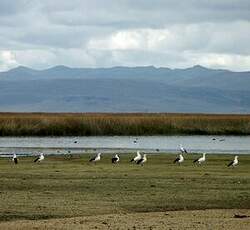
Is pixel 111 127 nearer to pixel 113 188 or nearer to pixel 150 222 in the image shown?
pixel 113 188

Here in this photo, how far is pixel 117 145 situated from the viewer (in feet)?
191

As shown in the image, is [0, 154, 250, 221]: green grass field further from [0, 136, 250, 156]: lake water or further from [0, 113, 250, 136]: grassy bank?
[0, 113, 250, 136]: grassy bank

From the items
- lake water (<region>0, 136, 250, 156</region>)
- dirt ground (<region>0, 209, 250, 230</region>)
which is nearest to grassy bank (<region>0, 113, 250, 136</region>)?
lake water (<region>0, 136, 250, 156</region>)

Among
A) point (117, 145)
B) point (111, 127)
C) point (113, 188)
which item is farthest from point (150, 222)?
point (111, 127)

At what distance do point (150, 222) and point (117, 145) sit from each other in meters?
39.1

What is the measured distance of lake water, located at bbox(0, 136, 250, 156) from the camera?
51.5m

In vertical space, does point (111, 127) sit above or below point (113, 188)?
above

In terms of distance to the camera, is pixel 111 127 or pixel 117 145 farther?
pixel 111 127

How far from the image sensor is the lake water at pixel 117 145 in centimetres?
5147

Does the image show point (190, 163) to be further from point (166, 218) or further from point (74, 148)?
point (166, 218)

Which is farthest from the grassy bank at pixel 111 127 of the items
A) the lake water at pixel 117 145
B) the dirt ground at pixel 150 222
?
the dirt ground at pixel 150 222

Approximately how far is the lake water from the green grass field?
13.2m

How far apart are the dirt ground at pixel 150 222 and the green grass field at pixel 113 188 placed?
3.54 ft

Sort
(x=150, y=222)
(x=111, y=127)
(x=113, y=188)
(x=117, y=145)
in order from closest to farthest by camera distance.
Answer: (x=150, y=222), (x=113, y=188), (x=117, y=145), (x=111, y=127)
